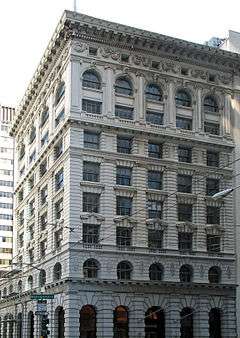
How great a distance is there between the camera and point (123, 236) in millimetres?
61938

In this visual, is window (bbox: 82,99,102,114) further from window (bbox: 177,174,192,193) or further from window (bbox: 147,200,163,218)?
window (bbox: 177,174,192,193)

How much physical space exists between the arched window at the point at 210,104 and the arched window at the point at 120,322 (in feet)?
78.1

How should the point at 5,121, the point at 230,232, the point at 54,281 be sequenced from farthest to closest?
the point at 5,121
the point at 230,232
the point at 54,281

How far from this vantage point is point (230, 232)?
66500 mm

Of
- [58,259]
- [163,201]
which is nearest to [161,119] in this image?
[163,201]

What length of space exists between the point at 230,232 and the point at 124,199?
39.6 ft

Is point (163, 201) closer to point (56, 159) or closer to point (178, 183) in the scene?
point (178, 183)

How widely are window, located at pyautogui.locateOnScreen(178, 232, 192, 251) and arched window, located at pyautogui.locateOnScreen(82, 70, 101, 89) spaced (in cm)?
1718

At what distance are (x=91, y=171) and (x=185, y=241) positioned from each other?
12.0 meters

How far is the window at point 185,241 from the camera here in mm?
64438

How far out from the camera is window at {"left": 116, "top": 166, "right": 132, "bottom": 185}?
63469mm

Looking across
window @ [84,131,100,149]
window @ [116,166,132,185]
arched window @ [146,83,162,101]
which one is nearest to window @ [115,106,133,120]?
arched window @ [146,83,162,101]

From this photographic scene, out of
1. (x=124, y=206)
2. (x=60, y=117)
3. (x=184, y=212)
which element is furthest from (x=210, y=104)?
(x=60, y=117)

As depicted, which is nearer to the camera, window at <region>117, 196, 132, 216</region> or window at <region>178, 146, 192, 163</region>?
window at <region>117, 196, 132, 216</region>
